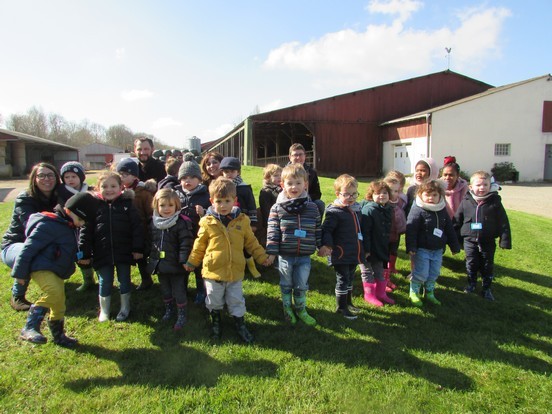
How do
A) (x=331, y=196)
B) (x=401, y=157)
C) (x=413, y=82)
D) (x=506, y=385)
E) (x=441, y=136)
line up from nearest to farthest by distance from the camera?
(x=506, y=385), (x=331, y=196), (x=441, y=136), (x=401, y=157), (x=413, y=82)

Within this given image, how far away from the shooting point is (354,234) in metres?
3.94

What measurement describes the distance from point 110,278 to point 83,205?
88cm

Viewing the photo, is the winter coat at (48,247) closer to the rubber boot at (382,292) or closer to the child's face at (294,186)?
the child's face at (294,186)

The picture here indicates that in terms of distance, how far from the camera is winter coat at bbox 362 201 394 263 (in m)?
4.25

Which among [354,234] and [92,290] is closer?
[354,234]

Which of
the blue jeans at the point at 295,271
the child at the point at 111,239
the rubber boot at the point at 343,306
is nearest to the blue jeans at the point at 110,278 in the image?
the child at the point at 111,239

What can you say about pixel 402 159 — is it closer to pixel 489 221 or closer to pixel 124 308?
pixel 489 221

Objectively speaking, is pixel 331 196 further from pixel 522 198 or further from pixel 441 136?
pixel 441 136

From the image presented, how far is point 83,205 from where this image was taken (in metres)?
3.44

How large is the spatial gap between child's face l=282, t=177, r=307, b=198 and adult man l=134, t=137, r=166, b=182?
246 centimetres

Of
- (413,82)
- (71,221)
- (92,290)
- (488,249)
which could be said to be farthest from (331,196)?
(413,82)

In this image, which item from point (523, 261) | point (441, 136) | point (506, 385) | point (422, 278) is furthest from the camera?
point (441, 136)

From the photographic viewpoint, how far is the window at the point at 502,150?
21.8m

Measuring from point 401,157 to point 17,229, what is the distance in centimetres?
2244
